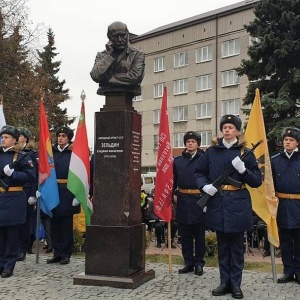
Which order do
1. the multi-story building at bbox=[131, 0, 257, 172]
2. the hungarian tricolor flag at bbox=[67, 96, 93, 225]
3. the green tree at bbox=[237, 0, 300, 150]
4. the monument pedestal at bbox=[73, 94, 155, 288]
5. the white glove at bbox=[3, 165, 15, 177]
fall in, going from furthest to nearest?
the multi-story building at bbox=[131, 0, 257, 172] → the green tree at bbox=[237, 0, 300, 150] → the hungarian tricolor flag at bbox=[67, 96, 93, 225] → the white glove at bbox=[3, 165, 15, 177] → the monument pedestal at bbox=[73, 94, 155, 288]

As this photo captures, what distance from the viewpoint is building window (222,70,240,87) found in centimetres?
3969

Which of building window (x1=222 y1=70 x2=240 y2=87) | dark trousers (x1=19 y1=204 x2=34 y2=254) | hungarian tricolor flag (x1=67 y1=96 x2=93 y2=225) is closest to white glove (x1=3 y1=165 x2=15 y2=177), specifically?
hungarian tricolor flag (x1=67 y1=96 x2=93 y2=225)

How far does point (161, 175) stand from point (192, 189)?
0.54 m

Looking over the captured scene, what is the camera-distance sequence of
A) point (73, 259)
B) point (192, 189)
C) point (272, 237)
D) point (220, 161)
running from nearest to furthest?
point (220, 161)
point (272, 237)
point (192, 189)
point (73, 259)

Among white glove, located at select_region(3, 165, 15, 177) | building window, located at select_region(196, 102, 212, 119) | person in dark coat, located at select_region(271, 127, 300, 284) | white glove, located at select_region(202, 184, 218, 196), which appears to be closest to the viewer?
white glove, located at select_region(202, 184, 218, 196)

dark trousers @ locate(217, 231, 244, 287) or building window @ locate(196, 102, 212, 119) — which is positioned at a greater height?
building window @ locate(196, 102, 212, 119)

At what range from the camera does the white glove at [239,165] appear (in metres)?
6.30

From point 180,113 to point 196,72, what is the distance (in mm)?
3933

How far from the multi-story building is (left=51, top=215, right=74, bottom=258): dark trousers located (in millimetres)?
30608

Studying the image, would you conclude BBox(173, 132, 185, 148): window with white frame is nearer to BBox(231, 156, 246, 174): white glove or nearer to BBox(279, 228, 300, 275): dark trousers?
BBox(279, 228, 300, 275): dark trousers

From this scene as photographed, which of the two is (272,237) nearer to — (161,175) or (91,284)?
(161,175)

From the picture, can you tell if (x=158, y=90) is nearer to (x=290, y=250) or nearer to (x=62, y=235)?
(x=62, y=235)

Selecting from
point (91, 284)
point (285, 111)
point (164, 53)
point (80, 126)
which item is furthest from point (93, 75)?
point (164, 53)

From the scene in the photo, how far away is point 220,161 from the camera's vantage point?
6.68 m
